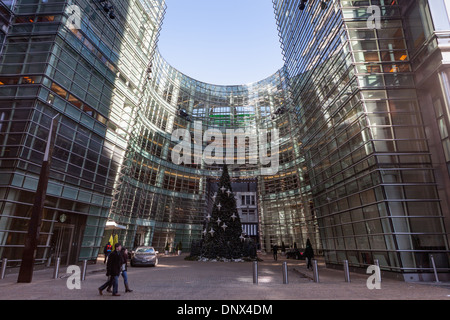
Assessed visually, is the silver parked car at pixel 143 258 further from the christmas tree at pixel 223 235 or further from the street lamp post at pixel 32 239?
the street lamp post at pixel 32 239

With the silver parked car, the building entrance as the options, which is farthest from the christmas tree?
the building entrance

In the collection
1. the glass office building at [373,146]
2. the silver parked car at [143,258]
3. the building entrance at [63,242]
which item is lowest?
the silver parked car at [143,258]

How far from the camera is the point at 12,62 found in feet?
50.7

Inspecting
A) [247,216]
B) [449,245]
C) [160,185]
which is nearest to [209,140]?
[160,185]

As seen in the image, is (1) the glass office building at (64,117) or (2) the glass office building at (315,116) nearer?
(2) the glass office building at (315,116)

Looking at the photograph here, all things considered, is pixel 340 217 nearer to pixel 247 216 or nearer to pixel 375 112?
pixel 375 112

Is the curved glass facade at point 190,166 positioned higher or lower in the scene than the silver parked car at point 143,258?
higher

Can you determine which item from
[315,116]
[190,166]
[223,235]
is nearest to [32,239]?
[223,235]

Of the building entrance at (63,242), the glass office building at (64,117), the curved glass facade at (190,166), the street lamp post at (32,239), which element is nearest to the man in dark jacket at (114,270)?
the street lamp post at (32,239)

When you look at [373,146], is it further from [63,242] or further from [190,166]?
[190,166]

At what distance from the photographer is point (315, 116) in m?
19.8

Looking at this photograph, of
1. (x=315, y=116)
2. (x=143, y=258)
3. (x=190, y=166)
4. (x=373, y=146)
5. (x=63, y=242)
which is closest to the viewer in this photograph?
(x=373, y=146)

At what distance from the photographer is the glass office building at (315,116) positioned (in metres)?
12.2

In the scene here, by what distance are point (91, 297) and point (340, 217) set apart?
559 inches
